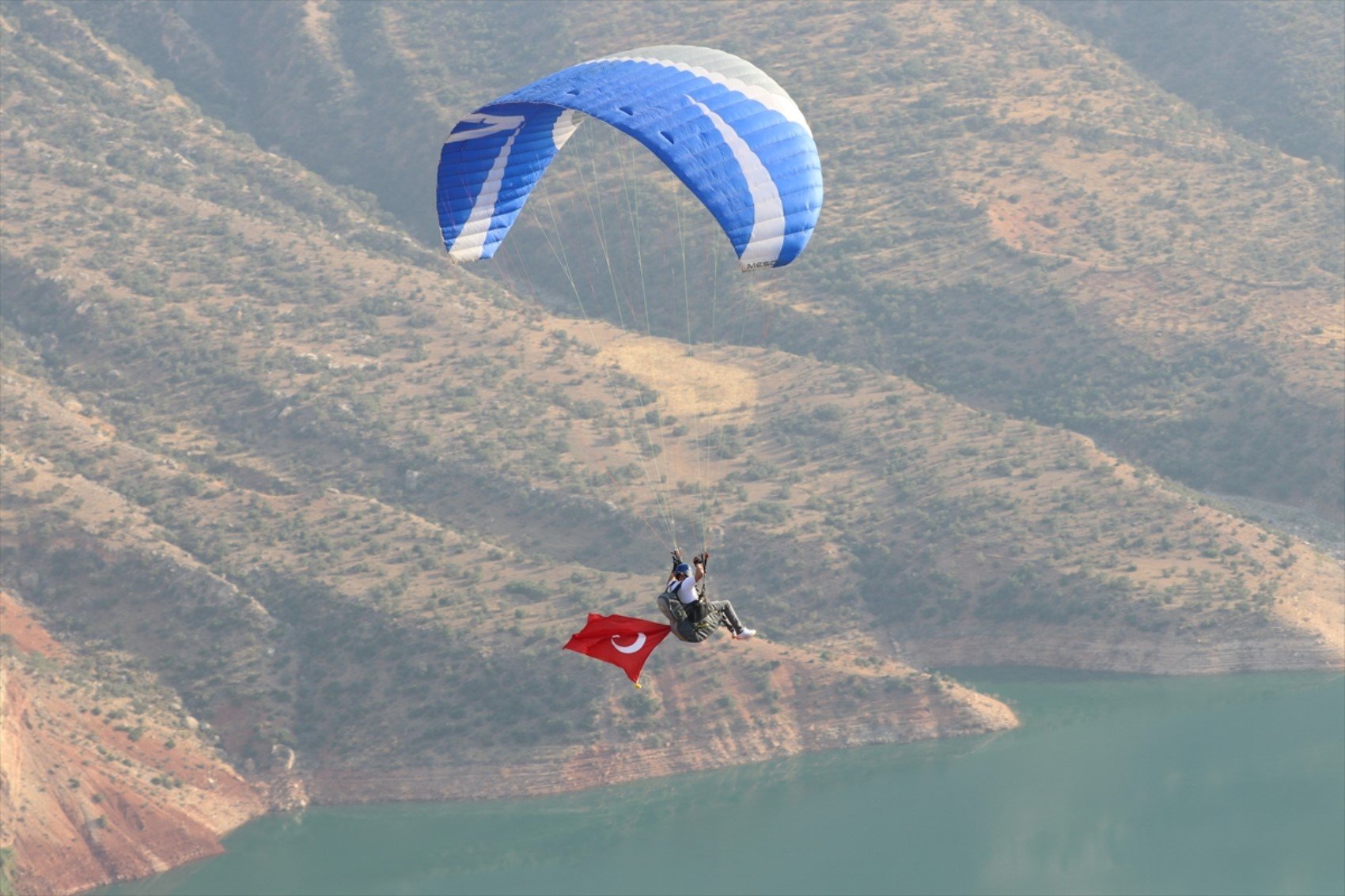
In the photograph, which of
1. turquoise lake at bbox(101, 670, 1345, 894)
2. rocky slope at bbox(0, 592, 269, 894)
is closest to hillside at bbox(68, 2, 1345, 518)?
turquoise lake at bbox(101, 670, 1345, 894)

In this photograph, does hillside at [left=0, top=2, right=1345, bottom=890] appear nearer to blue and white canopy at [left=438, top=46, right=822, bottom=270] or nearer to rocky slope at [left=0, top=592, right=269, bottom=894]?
rocky slope at [left=0, top=592, right=269, bottom=894]

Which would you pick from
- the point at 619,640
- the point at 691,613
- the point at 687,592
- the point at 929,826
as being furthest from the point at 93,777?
the point at 687,592

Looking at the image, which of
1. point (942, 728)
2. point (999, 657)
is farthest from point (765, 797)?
point (999, 657)

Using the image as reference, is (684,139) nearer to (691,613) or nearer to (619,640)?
(691,613)

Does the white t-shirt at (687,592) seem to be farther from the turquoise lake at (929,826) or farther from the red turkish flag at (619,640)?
the turquoise lake at (929,826)

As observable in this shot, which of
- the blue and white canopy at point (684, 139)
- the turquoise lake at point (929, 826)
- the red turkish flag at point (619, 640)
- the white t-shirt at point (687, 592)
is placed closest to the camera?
the white t-shirt at point (687, 592)

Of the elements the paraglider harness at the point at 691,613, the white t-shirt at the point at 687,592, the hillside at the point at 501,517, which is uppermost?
the white t-shirt at the point at 687,592

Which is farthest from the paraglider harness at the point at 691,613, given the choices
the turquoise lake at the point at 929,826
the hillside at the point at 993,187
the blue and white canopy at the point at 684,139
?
the hillside at the point at 993,187

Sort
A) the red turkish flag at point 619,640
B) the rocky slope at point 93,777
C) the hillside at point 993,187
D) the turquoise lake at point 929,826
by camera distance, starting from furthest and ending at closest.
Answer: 1. the hillside at point 993,187
2. the rocky slope at point 93,777
3. the turquoise lake at point 929,826
4. the red turkish flag at point 619,640
